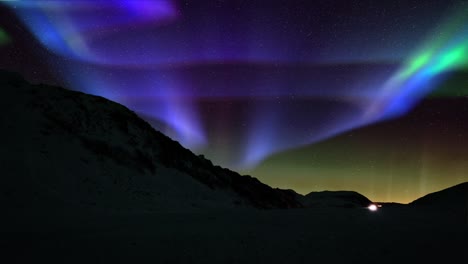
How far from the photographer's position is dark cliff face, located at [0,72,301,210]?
1172 inches

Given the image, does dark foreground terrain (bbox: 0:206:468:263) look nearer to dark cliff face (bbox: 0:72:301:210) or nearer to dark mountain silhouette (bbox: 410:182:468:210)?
dark cliff face (bbox: 0:72:301:210)

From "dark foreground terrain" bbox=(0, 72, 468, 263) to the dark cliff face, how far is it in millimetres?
188

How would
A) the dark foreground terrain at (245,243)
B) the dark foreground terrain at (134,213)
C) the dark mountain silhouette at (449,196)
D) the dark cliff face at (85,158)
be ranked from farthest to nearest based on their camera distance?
the dark mountain silhouette at (449,196), the dark cliff face at (85,158), the dark foreground terrain at (134,213), the dark foreground terrain at (245,243)

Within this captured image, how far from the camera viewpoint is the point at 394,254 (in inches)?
396

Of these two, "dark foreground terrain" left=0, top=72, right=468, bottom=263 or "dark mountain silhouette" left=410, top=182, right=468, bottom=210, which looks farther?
"dark mountain silhouette" left=410, top=182, right=468, bottom=210

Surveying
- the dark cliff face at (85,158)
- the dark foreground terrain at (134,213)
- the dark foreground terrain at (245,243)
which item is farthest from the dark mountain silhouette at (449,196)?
the dark foreground terrain at (245,243)

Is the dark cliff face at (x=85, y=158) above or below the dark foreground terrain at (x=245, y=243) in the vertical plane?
above

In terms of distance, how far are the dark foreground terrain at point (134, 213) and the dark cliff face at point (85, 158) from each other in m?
0.19

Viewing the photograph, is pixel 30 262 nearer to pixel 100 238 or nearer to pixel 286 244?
pixel 100 238

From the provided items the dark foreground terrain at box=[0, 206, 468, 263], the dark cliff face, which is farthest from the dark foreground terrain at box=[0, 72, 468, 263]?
the dark cliff face

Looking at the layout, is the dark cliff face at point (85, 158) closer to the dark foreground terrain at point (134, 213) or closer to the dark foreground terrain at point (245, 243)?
the dark foreground terrain at point (134, 213)

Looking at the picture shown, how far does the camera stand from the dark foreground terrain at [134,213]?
1003 centimetres

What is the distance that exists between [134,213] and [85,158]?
2149 centimetres

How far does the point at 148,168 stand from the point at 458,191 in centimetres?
3979
